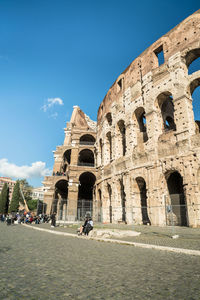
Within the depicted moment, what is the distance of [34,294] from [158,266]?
2470mm

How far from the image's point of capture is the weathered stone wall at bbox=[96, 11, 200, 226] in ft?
38.3

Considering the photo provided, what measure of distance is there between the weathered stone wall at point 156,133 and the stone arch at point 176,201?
338 millimetres

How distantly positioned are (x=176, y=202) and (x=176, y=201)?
0.06 m

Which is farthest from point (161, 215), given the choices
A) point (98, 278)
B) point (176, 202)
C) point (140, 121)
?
point (98, 278)

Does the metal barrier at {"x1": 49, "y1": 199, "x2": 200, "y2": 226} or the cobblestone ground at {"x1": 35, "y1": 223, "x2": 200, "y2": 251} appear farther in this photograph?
the metal barrier at {"x1": 49, "y1": 199, "x2": 200, "y2": 226}

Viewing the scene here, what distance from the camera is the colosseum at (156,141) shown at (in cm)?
1176

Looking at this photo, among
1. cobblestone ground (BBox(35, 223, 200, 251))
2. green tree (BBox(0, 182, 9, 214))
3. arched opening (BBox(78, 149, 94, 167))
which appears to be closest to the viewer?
cobblestone ground (BBox(35, 223, 200, 251))

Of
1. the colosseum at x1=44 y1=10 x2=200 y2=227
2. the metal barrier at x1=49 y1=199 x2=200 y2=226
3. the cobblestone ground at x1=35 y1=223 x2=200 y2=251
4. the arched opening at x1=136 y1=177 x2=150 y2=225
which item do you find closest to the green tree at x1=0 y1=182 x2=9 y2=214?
the colosseum at x1=44 y1=10 x2=200 y2=227

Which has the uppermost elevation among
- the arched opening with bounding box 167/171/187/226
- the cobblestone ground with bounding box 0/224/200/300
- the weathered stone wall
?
the weathered stone wall

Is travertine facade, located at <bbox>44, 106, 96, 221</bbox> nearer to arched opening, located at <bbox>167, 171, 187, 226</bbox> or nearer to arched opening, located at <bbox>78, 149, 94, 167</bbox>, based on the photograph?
arched opening, located at <bbox>78, 149, 94, 167</bbox>

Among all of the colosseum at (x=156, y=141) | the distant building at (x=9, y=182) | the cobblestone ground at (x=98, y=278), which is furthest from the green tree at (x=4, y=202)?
the distant building at (x=9, y=182)

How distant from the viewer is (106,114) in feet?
69.6

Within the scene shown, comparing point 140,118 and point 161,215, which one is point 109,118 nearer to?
point 140,118

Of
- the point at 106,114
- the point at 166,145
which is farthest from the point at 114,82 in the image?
the point at 166,145
